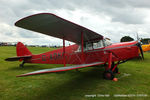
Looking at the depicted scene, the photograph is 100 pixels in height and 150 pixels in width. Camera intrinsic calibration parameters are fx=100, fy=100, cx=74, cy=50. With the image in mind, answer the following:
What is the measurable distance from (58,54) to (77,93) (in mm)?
4447

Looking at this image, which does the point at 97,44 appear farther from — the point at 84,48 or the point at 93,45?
the point at 84,48

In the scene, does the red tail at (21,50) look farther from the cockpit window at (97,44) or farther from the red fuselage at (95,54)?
the cockpit window at (97,44)

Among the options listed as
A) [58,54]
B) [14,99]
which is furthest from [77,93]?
[58,54]

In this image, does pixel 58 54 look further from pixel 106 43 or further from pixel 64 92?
pixel 64 92

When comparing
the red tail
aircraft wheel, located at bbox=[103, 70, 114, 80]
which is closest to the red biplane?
aircraft wheel, located at bbox=[103, 70, 114, 80]

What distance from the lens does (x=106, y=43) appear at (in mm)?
6324

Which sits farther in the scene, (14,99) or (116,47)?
(116,47)

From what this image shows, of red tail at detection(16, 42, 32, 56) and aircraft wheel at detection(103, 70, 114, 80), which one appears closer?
aircraft wheel at detection(103, 70, 114, 80)

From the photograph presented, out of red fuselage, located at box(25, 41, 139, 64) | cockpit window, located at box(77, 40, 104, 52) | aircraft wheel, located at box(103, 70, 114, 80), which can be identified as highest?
cockpit window, located at box(77, 40, 104, 52)

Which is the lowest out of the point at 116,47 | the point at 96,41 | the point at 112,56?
the point at 112,56

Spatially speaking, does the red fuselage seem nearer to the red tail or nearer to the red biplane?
the red biplane

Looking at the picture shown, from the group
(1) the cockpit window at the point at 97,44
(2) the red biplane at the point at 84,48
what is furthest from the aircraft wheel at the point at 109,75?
(1) the cockpit window at the point at 97,44

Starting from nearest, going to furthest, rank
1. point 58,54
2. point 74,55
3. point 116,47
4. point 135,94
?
1. point 135,94
2. point 116,47
3. point 74,55
4. point 58,54

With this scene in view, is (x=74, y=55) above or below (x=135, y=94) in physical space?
above
